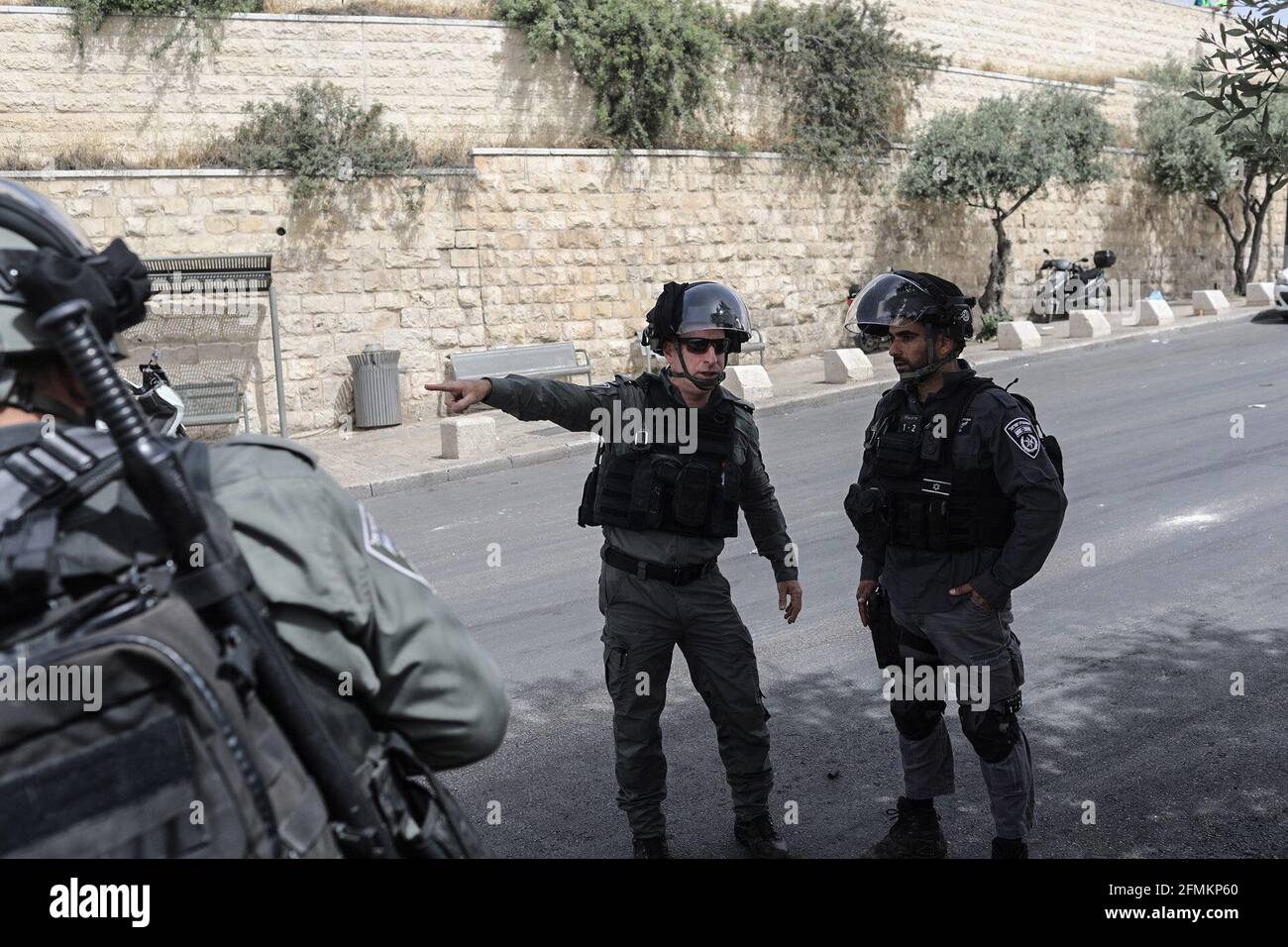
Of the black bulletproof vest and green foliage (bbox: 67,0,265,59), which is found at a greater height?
Answer: green foliage (bbox: 67,0,265,59)

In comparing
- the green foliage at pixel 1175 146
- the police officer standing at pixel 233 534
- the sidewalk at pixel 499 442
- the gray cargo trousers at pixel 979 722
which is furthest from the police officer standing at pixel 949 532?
the green foliage at pixel 1175 146

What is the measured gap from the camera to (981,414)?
4086mm

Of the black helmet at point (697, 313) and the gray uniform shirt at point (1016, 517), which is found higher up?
the black helmet at point (697, 313)

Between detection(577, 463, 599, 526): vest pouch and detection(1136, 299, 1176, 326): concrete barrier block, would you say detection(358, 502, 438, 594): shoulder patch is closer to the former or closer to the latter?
detection(577, 463, 599, 526): vest pouch

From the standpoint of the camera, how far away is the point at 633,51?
1770 cm

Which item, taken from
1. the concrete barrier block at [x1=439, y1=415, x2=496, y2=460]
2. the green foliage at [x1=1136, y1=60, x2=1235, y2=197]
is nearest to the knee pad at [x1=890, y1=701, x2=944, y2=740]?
the concrete barrier block at [x1=439, y1=415, x2=496, y2=460]

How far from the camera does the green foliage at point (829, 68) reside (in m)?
19.7

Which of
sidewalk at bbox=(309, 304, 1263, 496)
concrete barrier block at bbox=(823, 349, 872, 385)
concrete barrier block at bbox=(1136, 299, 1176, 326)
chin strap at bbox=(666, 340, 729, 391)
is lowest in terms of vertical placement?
sidewalk at bbox=(309, 304, 1263, 496)

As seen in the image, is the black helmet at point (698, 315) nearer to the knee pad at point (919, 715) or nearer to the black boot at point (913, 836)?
the knee pad at point (919, 715)

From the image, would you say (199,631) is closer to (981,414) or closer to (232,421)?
(981,414)

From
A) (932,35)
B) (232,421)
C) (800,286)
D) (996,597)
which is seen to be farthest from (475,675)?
(932,35)

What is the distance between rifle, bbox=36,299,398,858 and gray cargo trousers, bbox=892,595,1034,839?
2752 millimetres

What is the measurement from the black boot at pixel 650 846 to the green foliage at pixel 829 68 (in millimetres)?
17227

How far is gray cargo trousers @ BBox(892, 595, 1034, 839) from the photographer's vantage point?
3969 millimetres
